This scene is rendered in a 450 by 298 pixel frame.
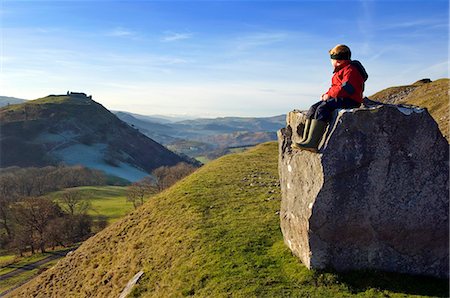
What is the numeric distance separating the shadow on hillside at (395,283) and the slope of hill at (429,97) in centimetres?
2713

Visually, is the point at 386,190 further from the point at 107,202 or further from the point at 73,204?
the point at 107,202

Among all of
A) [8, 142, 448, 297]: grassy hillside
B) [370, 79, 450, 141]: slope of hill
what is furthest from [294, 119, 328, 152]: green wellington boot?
[370, 79, 450, 141]: slope of hill

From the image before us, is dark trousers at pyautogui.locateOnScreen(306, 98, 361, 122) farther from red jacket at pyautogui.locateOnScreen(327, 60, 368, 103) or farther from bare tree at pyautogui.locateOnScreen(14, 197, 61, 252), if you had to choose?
bare tree at pyautogui.locateOnScreen(14, 197, 61, 252)

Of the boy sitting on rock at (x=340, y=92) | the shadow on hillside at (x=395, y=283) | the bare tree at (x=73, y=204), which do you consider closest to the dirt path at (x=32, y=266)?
the bare tree at (x=73, y=204)

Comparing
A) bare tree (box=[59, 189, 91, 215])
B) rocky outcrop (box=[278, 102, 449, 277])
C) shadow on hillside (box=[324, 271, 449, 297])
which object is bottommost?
bare tree (box=[59, 189, 91, 215])

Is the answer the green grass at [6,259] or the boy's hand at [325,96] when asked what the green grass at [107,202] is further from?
the boy's hand at [325,96]

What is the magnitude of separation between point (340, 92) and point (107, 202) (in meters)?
112

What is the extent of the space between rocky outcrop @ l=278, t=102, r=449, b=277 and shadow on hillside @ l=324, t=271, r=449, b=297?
0.23 metres

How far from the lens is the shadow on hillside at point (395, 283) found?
1120cm

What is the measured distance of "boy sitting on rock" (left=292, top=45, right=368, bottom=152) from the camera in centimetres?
1184

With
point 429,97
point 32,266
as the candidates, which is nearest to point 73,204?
point 32,266

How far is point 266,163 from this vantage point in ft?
131

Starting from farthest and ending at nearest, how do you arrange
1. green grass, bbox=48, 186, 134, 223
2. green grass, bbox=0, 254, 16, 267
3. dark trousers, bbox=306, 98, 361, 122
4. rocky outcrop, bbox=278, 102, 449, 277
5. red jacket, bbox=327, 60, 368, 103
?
green grass, bbox=48, 186, 134, 223
green grass, bbox=0, 254, 16, 267
dark trousers, bbox=306, 98, 361, 122
red jacket, bbox=327, 60, 368, 103
rocky outcrop, bbox=278, 102, 449, 277

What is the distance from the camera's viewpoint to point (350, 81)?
11.8 meters
